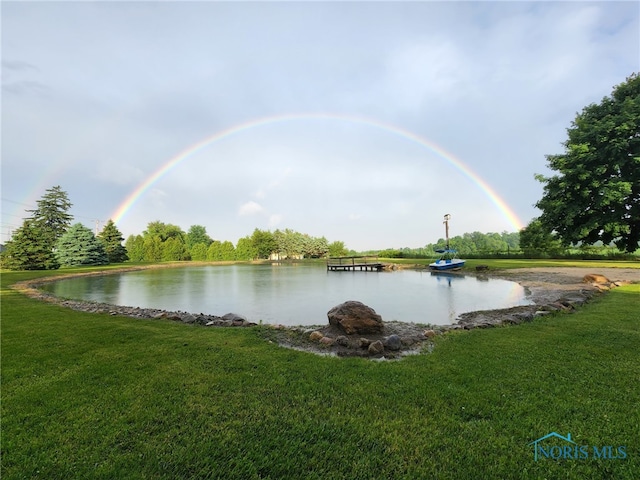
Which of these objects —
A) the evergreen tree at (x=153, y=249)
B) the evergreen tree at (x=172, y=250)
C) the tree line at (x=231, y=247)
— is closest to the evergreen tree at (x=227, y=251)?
the tree line at (x=231, y=247)

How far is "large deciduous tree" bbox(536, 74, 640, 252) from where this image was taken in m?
11.6

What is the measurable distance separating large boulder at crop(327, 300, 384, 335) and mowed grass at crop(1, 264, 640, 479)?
83.5 inches

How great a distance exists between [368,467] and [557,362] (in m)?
4.07

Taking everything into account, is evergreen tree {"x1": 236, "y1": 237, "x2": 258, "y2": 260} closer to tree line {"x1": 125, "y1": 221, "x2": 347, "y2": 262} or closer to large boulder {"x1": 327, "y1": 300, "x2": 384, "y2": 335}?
tree line {"x1": 125, "y1": 221, "x2": 347, "y2": 262}

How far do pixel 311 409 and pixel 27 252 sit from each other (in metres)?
42.6

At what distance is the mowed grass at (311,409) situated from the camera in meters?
2.47

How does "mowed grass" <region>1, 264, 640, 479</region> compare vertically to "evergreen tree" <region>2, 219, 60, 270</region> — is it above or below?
below

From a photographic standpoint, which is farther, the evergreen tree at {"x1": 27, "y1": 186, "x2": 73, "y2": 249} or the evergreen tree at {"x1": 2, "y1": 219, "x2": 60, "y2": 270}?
the evergreen tree at {"x1": 27, "y1": 186, "x2": 73, "y2": 249}

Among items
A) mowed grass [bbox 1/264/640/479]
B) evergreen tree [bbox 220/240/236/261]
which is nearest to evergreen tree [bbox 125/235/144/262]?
evergreen tree [bbox 220/240/236/261]

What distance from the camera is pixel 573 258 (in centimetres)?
3497

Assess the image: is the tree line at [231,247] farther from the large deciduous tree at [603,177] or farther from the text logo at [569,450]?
the text logo at [569,450]

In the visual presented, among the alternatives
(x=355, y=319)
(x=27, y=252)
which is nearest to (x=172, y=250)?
(x=27, y=252)

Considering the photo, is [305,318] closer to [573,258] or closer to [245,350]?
[245,350]

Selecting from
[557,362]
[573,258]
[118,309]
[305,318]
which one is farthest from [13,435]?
[573,258]
